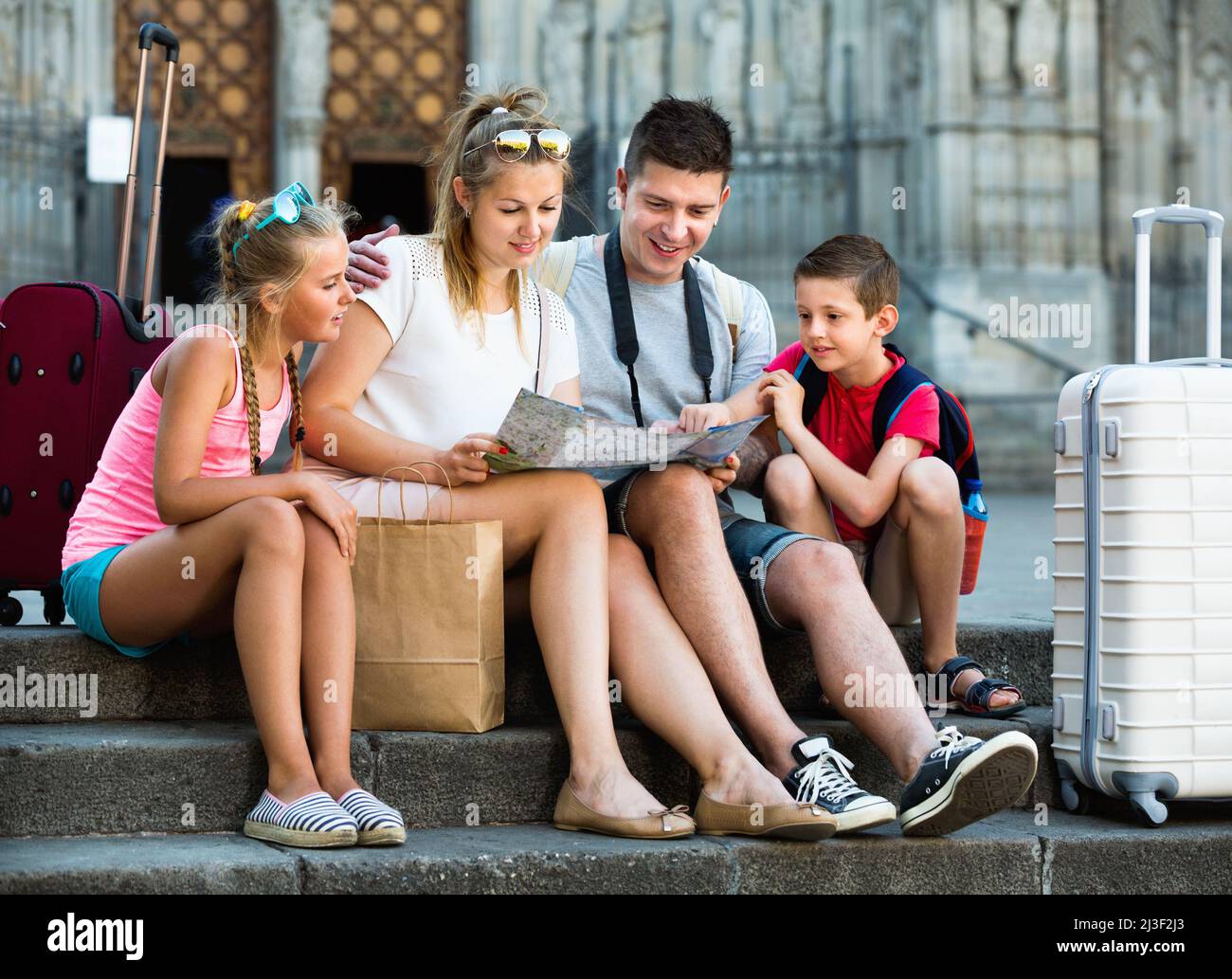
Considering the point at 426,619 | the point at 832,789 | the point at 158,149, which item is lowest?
the point at 832,789

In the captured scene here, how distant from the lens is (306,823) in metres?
2.90

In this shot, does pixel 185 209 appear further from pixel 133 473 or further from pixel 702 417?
pixel 702 417

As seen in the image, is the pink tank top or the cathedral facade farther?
the cathedral facade

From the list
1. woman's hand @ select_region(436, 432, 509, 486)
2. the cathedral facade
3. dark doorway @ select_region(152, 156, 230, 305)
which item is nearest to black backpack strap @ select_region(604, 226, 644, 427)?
woman's hand @ select_region(436, 432, 509, 486)

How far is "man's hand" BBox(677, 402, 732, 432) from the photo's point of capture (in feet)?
11.3

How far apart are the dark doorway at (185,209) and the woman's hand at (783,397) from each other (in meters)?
9.73

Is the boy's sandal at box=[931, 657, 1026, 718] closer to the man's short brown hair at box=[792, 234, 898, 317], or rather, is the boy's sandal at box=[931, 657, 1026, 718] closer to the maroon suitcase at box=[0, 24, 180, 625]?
the man's short brown hair at box=[792, 234, 898, 317]

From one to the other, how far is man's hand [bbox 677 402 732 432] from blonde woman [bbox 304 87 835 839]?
0.90ft

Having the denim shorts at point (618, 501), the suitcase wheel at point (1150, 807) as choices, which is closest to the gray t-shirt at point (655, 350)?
the denim shorts at point (618, 501)

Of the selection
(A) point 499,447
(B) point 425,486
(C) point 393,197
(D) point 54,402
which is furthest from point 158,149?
(C) point 393,197

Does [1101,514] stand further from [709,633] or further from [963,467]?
[709,633]

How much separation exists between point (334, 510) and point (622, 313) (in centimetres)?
100

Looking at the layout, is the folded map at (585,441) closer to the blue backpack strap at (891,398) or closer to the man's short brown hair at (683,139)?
the blue backpack strap at (891,398)

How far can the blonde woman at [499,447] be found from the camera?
3.13 metres
